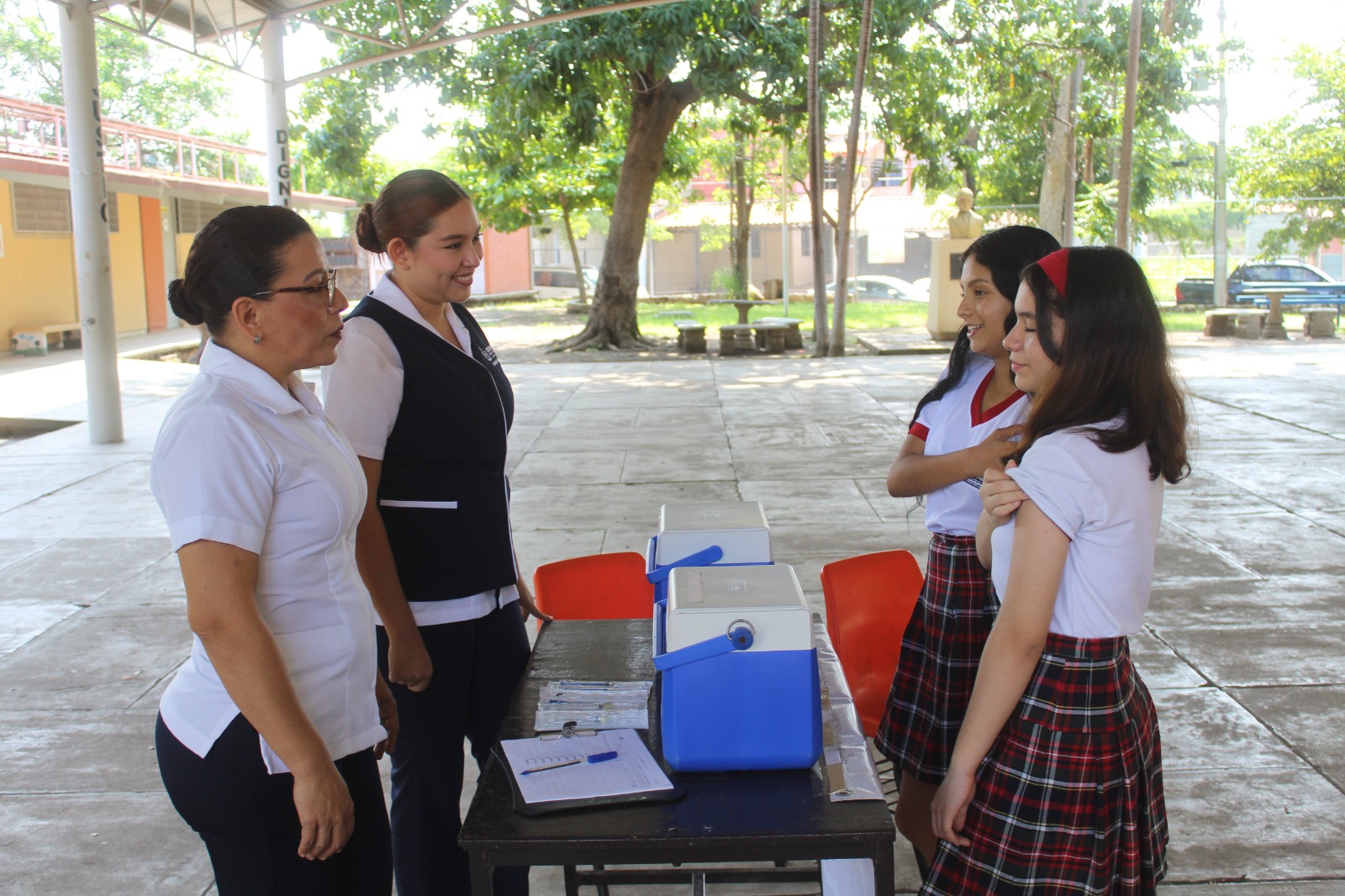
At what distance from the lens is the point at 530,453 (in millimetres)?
8641

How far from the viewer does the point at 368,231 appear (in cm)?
234

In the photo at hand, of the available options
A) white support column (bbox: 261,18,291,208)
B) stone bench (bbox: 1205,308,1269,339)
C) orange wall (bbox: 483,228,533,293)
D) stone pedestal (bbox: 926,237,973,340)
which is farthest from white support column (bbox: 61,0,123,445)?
orange wall (bbox: 483,228,533,293)

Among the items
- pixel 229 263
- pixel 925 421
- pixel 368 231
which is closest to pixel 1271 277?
pixel 925 421

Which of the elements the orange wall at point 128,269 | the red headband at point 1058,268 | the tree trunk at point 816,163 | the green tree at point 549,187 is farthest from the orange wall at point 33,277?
the red headband at point 1058,268

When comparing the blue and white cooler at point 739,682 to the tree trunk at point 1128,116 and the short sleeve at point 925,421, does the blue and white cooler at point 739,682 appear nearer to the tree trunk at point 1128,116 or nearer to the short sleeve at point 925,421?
the short sleeve at point 925,421

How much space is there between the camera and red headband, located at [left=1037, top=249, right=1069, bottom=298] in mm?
1780

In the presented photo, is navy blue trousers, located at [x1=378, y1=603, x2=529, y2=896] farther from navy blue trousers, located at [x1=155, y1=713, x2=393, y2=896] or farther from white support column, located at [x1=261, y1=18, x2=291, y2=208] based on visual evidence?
white support column, located at [x1=261, y1=18, x2=291, y2=208]

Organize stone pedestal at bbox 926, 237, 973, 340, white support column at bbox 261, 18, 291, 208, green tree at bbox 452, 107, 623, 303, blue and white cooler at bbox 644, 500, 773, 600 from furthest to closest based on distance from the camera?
green tree at bbox 452, 107, 623, 303
stone pedestal at bbox 926, 237, 973, 340
white support column at bbox 261, 18, 291, 208
blue and white cooler at bbox 644, 500, 773, 600

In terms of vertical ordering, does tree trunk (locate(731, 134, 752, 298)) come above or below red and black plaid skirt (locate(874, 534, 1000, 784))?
above

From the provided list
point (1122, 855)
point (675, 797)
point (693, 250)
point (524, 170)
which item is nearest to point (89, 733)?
point (675, 797)

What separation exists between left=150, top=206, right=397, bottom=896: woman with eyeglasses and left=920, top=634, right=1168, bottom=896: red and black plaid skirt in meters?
1.01

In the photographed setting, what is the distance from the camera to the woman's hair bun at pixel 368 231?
2322 millimetres

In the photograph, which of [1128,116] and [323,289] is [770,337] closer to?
[1128,116]

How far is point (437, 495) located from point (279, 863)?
76 cm
